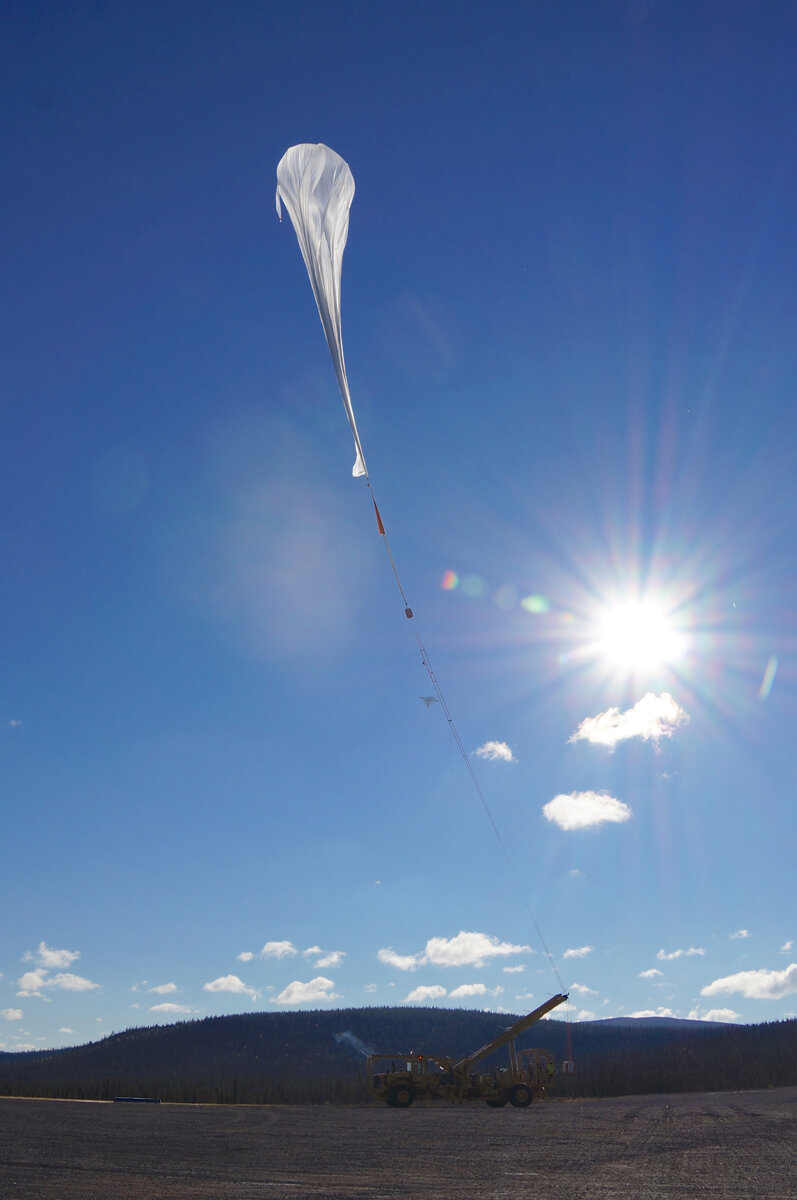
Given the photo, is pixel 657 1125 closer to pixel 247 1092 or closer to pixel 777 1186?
pixel 777 1186

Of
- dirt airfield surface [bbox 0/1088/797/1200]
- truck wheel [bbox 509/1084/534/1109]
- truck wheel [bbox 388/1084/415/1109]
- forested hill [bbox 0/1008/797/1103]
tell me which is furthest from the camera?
forested hill [bbox 0/1008/797/1103]

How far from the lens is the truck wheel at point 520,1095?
35.2m

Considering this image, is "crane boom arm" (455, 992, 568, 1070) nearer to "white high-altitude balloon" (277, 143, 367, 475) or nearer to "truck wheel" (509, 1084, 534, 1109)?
"truck wheel" (509, 1084, 534, 1109)

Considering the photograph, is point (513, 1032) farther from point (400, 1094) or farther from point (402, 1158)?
point (402, 1158)

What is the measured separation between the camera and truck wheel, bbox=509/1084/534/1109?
35156 millimetres

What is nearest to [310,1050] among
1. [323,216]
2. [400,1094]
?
[400,1094]

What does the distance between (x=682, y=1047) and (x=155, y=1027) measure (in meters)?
121

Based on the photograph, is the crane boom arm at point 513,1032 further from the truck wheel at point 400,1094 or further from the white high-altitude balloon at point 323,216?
the white high-altitude balloon at point 323,216

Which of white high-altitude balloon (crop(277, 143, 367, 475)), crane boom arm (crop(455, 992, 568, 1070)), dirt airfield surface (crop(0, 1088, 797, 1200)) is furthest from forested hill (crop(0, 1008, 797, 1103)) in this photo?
white high-altitude balloon (crop(277, 143, 367, 475))

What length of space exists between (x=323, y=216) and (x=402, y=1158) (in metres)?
18.6

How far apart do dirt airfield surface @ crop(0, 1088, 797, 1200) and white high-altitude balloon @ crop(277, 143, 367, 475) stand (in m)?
12.3

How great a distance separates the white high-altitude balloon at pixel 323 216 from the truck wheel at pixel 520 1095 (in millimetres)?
30954

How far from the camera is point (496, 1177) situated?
49.1 feet

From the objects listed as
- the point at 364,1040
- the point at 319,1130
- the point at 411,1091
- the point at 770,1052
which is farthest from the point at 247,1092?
the point at 364,1040
